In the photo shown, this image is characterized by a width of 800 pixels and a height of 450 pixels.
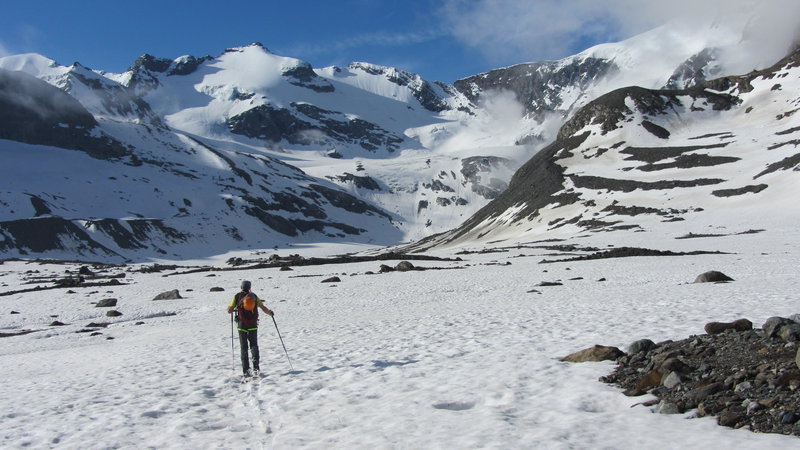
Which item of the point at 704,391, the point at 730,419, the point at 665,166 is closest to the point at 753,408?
the point at 730,419

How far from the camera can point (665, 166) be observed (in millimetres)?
127125

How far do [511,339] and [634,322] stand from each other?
4110 mm

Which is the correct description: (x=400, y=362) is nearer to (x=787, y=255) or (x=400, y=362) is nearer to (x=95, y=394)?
(x=95, y=394)

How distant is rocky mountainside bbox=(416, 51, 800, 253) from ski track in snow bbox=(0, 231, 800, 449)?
65.0 m

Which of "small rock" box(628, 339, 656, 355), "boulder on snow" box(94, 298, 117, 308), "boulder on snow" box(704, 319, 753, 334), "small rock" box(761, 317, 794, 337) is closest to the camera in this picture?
"small rock" box(761, 317, 794, 337)

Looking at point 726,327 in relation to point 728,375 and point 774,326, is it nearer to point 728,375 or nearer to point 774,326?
point 774,326

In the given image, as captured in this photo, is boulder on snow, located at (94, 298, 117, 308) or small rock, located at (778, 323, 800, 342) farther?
boulder on snow, located at (94, 298, 117, 308)

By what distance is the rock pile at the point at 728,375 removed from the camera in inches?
315

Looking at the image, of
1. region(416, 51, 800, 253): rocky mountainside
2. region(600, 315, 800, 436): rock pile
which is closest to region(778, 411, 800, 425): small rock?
region(600, 315, 800, 436): rock pile

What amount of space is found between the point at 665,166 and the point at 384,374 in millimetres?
130387

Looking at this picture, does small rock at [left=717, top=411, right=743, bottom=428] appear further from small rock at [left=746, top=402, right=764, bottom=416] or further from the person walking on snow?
the person walking on snow

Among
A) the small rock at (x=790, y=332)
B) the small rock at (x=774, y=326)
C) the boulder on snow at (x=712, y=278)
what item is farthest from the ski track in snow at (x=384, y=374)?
the small rock at (x=790, y=332)

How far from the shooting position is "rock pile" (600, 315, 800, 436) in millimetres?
7992

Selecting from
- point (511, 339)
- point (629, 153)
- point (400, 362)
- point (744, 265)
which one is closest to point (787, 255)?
point (744, 265)
